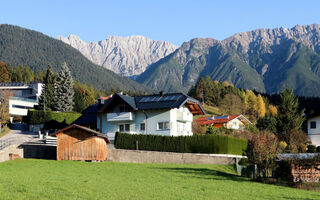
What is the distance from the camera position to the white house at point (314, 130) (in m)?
73.6

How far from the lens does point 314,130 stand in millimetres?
74312

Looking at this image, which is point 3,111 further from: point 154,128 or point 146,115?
point 154,128

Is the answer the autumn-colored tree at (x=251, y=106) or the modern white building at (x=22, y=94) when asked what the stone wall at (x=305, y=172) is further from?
the autumn-colored tree at (x=251, y=106)

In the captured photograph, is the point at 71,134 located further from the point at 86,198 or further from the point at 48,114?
the point at 48,114

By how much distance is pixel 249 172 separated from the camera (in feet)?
113

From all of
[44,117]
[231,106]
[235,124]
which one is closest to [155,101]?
[44,117]

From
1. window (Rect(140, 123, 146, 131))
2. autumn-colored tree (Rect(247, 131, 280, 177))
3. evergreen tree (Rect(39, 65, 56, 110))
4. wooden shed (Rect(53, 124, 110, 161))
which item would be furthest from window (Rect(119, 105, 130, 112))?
evergreen tree (Rect(39, 65, 56, 110))

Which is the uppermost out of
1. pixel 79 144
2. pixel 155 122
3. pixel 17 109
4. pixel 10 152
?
pixel 17 109

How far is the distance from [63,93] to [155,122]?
156ft

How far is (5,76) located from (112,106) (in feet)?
319

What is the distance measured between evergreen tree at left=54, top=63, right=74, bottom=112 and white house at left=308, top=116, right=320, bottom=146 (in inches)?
2154

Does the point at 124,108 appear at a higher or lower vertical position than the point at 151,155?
higher

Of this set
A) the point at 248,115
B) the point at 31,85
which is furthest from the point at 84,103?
the point at 248,115

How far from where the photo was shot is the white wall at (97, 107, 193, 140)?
59.5 metres
